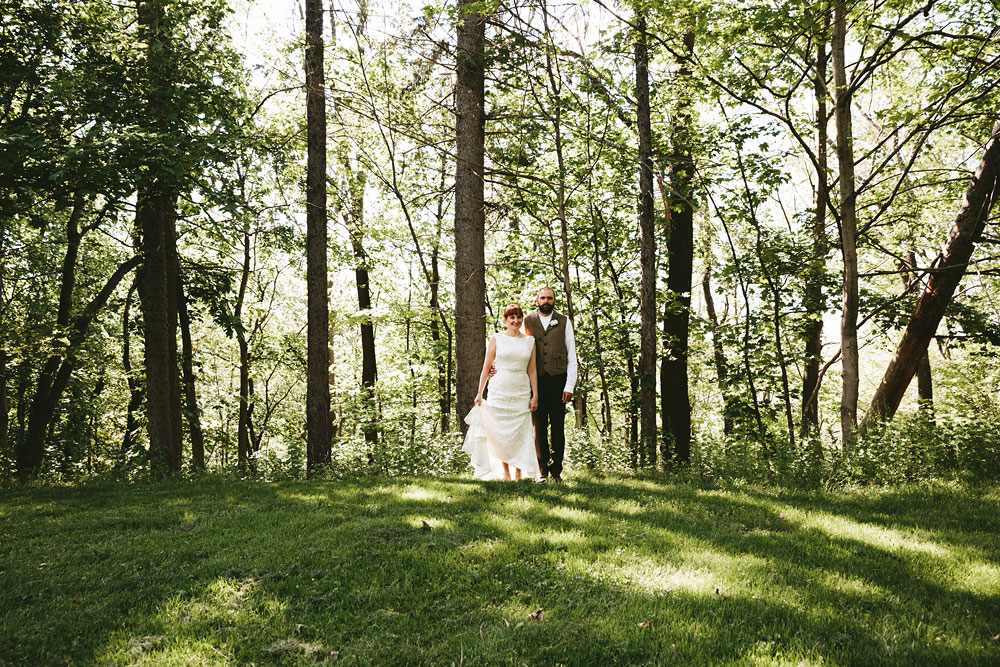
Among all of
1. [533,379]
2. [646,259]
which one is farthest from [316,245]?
Answer: [646,259]

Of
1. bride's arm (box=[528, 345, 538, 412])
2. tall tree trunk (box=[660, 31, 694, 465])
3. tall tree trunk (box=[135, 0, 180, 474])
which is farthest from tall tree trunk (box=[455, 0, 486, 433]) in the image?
tall tree trunk (box=[135, 0, 180, 474])

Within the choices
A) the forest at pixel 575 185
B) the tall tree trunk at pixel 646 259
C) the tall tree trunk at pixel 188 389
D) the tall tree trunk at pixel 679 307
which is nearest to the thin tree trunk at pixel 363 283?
the forest at pixel 575 185

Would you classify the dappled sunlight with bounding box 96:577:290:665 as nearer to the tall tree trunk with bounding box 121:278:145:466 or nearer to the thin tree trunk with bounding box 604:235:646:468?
the thin tree trunk with bounding box 604:235:646:468

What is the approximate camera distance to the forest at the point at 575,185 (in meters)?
8.10

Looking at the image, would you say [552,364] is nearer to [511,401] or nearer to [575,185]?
[511,401]

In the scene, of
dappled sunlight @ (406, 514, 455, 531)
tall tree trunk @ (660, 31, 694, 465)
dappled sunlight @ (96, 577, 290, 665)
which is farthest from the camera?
tall tree trunk @ (660, 31, 694, 465)

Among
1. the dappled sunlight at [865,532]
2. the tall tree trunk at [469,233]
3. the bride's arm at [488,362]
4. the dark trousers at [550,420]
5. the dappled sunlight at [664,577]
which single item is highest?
the tall tree trunk at [469,233]

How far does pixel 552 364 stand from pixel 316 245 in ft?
17.7

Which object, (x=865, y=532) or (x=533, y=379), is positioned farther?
(x=533, y=379)

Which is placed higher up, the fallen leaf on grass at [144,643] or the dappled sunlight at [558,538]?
the fallen leaf on grass at [144,643]

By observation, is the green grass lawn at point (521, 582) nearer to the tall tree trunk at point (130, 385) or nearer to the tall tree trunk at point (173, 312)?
the tall tree trunk at point (173, 312)

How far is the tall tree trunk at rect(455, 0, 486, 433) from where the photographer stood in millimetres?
10125

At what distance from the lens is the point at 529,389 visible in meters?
7.61

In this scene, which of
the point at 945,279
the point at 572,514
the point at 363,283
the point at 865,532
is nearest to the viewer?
the point at 865,532
